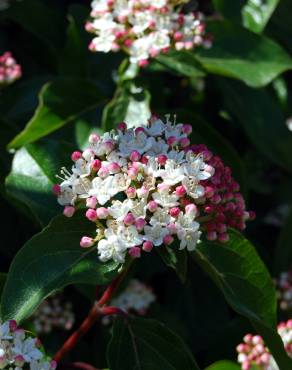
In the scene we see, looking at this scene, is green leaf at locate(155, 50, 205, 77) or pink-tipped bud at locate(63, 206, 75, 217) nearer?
pink-tipped bud at locate(63, 206, 75, 217)

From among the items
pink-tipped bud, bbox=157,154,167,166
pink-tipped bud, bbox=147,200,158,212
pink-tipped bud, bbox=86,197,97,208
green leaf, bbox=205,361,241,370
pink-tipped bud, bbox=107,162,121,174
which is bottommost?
green leaf, bbox=205,361,241,370

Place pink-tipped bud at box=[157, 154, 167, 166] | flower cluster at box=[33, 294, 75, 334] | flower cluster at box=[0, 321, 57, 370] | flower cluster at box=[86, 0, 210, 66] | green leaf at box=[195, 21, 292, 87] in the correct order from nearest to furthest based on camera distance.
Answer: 1. flower cluster at box=[0, 321, 57, 370]
2. pink-tipped bud at box=[157, 154, 167, 166]
3. flower cluster at box=[86, 0, 210, 66]
4. flower cluster at box=[33, 294, 75, 334]
5. green leaf at box=[195, 21, 292, 87]

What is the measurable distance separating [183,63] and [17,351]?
103 cm

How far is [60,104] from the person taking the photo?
2365 mm

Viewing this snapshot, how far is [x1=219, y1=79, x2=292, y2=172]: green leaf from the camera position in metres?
2.67

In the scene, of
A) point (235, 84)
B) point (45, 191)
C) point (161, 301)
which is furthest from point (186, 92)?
point (45, 191)

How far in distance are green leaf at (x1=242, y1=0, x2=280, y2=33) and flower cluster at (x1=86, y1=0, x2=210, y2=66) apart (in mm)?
423

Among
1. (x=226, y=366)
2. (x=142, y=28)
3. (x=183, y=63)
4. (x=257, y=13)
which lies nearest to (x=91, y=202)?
(x=226, y=366)

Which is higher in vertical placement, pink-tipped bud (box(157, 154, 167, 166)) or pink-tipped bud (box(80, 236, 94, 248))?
pink-tipped bud (box(157, 154, 167, 166))

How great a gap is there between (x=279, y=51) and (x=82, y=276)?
1.12 m

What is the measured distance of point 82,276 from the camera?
164 centimetres

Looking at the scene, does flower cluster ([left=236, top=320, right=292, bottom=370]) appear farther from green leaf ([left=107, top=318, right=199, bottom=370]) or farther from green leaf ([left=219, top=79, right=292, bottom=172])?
green leaf ([left=219, top=79, right=292, bottom=172])

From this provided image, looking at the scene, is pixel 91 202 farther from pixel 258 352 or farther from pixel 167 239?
pixel 258 352

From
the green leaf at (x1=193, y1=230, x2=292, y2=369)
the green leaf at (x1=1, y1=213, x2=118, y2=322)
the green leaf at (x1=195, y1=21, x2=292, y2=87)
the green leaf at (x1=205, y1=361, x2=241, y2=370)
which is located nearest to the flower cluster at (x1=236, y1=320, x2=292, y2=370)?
the green leaf at (x1=205, y1=361, x2=241, y2=370)
